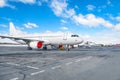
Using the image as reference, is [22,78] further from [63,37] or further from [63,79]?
[63,37]

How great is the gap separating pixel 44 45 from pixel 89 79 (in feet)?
117

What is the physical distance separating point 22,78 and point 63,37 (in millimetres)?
32637

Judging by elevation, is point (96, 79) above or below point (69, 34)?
below

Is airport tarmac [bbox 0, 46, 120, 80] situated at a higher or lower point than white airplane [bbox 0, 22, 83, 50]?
lower

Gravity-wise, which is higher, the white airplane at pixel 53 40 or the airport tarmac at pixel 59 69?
the white airplane at pixel 53 40

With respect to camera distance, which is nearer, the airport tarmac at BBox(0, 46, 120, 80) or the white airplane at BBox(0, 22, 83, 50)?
the airport tarmac at BBox(0, 46, 120, 80)

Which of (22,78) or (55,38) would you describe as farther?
(55,38)

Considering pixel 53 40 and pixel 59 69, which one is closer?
pixel 59 69

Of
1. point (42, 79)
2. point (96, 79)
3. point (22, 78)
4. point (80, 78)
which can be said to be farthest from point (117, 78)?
point (22, 78)

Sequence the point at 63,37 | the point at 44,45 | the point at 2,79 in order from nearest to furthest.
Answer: the point at 2,79 < the point at 63,37 < the point at 44,45

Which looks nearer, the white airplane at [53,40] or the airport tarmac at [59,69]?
the airport tarmac at [59,69]

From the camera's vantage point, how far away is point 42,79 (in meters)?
7.69

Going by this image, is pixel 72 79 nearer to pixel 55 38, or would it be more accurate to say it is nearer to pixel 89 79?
pixel 89 79

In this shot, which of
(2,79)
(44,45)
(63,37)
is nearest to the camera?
(2,79)
